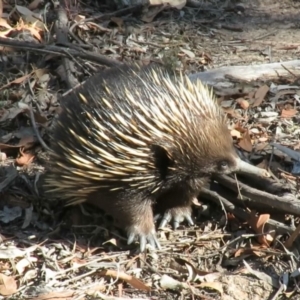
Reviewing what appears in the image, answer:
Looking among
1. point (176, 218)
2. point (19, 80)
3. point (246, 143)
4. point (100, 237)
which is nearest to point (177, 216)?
point (176, 218)

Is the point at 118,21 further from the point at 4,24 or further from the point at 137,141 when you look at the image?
the point at 137,141

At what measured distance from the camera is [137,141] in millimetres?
4207

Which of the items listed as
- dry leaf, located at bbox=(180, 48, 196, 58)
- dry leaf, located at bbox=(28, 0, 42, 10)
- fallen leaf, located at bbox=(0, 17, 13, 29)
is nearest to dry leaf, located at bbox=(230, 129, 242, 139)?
dry leaf, located at bbox=(180, 48, 196, 58)

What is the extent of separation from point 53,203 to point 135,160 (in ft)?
3.18

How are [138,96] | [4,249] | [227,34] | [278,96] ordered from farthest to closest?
[227,34] → [278,96] → [4,249] → [138,96]

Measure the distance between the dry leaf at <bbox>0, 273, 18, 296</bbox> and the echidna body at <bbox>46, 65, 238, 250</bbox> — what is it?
0.69 meters

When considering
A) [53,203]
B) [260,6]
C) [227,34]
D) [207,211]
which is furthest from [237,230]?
[260,6]

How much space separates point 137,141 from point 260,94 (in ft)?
6.17

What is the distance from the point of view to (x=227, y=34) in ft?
22.2

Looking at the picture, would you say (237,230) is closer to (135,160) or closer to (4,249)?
(135,160)

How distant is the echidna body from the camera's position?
422 cm

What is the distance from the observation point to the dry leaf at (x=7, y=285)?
4254 mm

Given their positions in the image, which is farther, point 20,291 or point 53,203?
point 53,203

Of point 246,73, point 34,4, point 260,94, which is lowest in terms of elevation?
point 260,94
